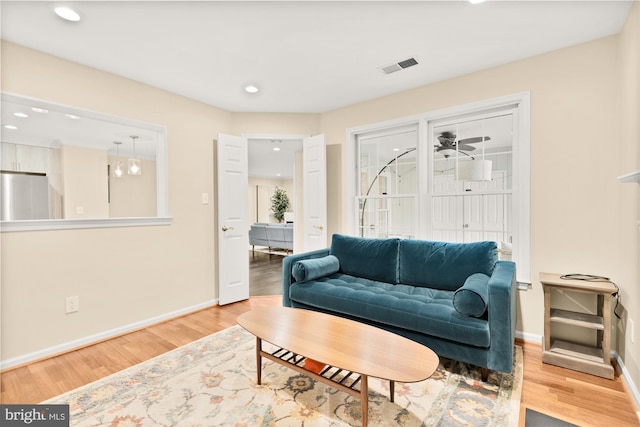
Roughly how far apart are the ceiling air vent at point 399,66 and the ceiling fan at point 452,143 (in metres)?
0.86

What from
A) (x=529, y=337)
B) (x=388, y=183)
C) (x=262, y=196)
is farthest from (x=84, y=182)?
(x=262, y=196)

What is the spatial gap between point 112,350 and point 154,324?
0.57 m

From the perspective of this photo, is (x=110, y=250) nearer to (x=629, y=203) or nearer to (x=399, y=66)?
(x=399, y=66)

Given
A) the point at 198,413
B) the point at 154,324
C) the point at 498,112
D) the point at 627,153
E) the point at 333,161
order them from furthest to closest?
the point at 333,161 → the point at 154,324 → the point at 498,112 → the point at 627,153 → the point at 198,413

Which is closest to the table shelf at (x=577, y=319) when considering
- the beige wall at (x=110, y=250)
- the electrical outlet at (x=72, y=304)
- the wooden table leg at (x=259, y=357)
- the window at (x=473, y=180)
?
the window at (x=473, y=180)

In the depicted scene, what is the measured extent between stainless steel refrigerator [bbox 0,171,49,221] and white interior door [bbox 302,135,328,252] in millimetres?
2817

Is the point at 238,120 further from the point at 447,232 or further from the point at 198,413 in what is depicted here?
the point at 198,413

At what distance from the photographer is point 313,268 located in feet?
9.48

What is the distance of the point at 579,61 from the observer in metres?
2.39

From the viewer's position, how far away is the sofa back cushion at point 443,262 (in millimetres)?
2465

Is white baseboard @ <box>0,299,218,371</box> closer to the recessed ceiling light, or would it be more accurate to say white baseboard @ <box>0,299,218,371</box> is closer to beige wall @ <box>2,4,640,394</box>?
beige wall @ <box>2,4,640,394</box>

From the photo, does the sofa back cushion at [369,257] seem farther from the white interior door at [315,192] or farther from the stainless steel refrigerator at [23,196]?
the stainless steel refrigerator at [23,196]

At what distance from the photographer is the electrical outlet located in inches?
101

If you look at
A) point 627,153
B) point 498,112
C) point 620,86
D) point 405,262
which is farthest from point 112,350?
point 620,86
